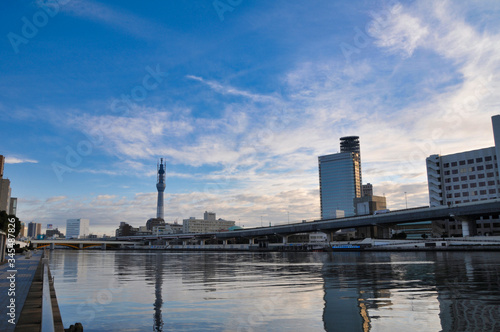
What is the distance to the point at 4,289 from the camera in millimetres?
20656

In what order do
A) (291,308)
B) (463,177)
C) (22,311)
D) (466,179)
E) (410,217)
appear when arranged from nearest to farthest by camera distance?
(22,311)
(291,308)
(410,217)
(466,179)
(463,177)

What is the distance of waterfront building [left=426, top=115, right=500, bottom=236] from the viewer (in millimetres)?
153462

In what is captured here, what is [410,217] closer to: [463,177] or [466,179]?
[466,179]

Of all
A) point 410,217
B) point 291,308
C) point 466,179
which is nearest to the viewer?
point 291,308

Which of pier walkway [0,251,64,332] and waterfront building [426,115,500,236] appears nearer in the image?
pier walkway [0,251,64,332]

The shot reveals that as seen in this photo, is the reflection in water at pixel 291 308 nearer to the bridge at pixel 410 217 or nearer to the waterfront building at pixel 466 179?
the bridge at pixel 410 217

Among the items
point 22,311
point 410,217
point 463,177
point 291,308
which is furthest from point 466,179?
point 22,311

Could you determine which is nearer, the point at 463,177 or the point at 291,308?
the point at 291,308

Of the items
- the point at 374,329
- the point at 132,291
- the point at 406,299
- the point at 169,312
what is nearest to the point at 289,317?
the point at 374,329

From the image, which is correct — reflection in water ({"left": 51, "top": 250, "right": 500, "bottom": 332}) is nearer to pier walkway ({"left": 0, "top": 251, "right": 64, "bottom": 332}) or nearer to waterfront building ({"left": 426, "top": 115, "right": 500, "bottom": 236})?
pier walkway ({"left": 0, "top": 251, "right": 64, "bottom": 332})

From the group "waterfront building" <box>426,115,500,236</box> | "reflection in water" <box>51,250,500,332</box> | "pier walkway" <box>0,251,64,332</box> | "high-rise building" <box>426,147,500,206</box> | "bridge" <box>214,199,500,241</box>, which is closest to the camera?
"pier walkway" <box>0,251,64,332</box>

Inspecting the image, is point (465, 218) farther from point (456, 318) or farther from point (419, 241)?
point (456, 318)

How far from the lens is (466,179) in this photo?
166 meters

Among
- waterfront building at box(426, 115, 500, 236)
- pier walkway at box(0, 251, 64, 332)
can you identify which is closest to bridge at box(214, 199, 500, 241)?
waterfront building at box(426, 115, 500, 236)
